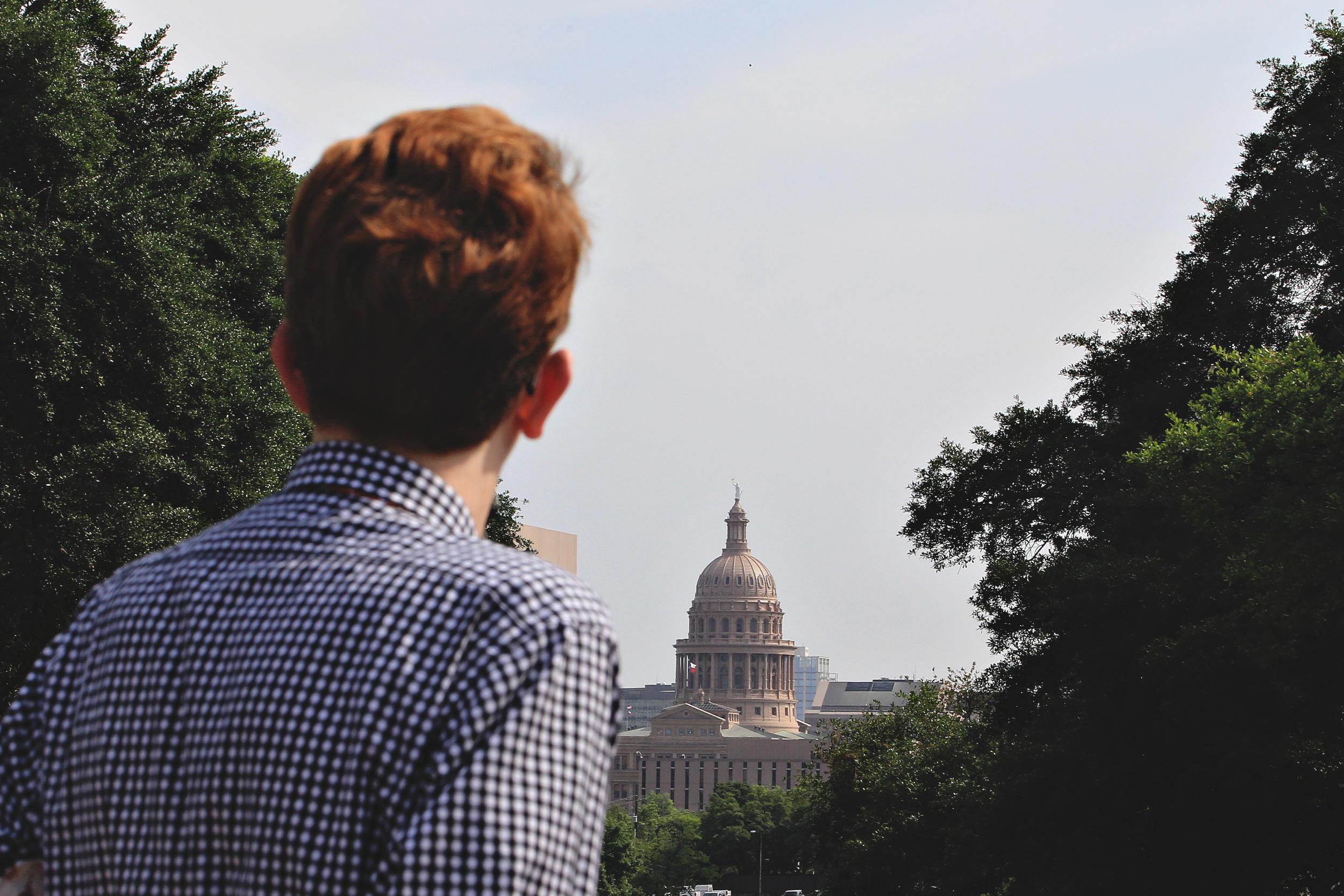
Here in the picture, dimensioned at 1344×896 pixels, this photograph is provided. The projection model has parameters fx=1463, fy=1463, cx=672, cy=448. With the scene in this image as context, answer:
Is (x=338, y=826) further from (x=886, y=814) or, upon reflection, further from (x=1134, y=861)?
(x=886, y=814)

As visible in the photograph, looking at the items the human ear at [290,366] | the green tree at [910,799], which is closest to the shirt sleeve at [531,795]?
the human ear at [290,366]

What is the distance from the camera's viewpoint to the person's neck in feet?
5.56

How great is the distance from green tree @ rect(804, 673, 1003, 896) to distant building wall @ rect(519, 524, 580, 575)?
1278 inches

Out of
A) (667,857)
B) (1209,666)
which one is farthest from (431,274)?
(667,857)

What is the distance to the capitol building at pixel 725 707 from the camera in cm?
15538

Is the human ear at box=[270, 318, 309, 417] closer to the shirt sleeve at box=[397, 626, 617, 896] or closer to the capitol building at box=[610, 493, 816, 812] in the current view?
the shirt sleeve at box=[397, 626, 617, 896]

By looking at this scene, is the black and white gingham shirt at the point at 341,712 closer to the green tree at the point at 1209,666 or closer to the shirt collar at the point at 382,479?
the shirt collar at the point at 382,479

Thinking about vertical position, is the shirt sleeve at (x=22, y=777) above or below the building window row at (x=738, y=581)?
below

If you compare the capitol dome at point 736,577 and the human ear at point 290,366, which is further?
the capitol dome at point 736,577

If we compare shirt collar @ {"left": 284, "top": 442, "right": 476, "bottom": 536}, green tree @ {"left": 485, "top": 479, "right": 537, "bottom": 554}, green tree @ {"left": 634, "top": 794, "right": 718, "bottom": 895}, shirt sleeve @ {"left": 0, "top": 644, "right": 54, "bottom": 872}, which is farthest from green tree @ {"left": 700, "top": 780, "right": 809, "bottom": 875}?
shirt collar @ {"left": 284, "top": 442, "right": 476, "bottom": 536}

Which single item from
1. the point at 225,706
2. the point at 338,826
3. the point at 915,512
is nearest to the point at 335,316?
the point at 225,706

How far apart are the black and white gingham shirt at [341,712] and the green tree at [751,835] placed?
9655 centimetres

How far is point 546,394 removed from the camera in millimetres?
1771

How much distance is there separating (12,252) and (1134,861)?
53.5 ft
